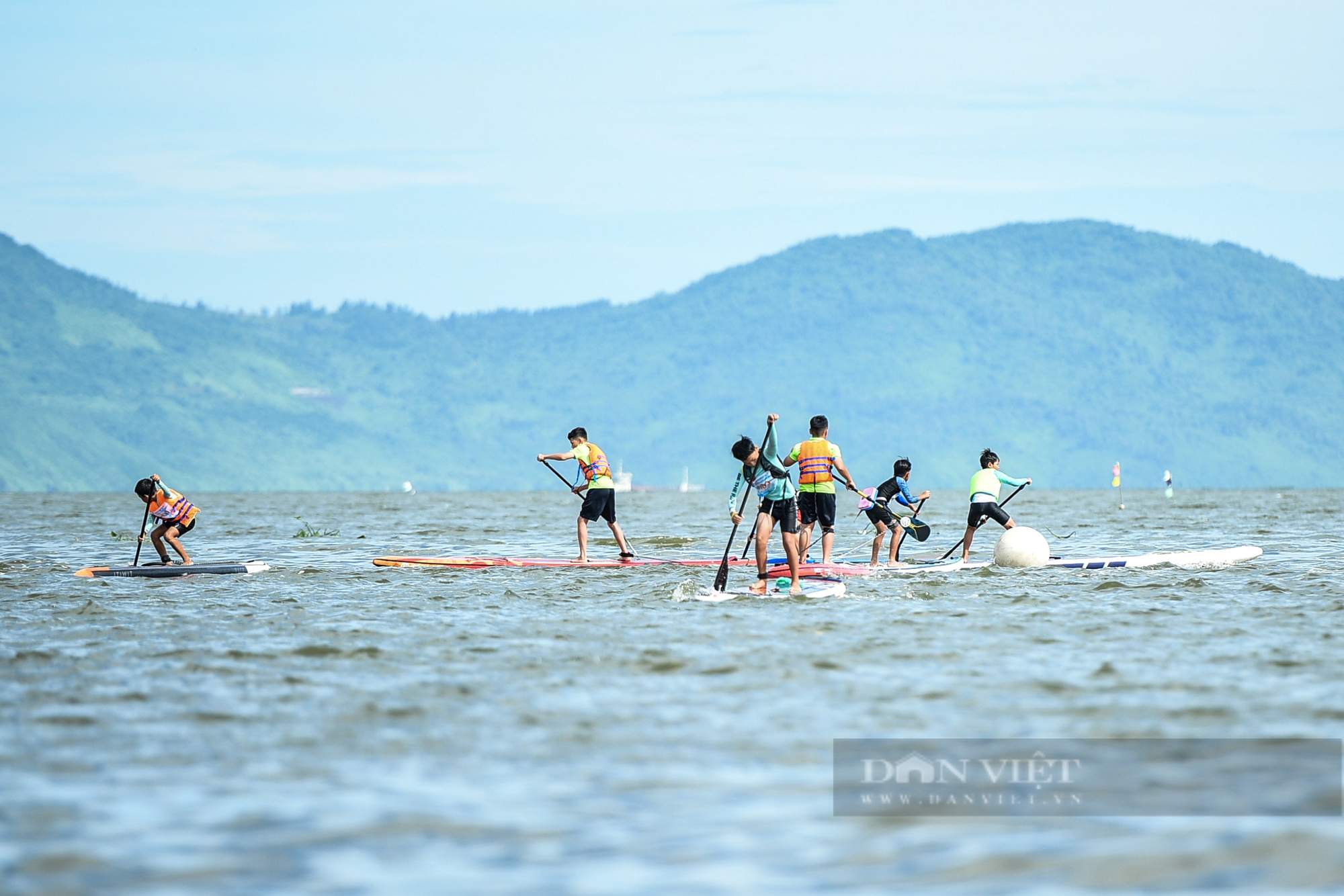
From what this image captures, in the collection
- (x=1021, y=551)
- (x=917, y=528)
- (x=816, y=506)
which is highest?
(x=816, y=506)

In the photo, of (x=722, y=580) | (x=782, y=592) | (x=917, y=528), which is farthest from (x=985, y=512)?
(x=722, y=580)

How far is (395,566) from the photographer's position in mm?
23359

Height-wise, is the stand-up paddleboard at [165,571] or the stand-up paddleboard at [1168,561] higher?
the stand-up paddleboard at [1168,561]

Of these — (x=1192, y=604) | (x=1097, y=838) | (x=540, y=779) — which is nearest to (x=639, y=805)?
(x=540, y=779)

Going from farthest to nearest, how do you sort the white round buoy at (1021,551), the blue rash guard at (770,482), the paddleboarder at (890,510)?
1. the white round buoy at (1021,551)
2. the paddleboarder at (890,510)
3. the blue rash guard at (770,482)

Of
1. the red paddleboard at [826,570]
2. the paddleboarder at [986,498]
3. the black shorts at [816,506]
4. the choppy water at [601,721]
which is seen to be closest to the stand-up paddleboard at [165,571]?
the choppy water at [601,721]

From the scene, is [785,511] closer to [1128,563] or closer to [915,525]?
[915,525]

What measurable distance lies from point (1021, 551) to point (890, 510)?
184 cm

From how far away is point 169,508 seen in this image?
22.5 meters

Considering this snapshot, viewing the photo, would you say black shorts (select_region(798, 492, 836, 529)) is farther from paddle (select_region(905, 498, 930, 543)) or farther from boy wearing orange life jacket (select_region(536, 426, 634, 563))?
boy wearing orange life jacket (select_region(536, 426, 634, 563))

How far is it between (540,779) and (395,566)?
593 inches

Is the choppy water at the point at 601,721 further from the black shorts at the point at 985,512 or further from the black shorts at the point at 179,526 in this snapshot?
the black shorts at the point at 179,526

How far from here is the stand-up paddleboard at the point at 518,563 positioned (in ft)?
74.8

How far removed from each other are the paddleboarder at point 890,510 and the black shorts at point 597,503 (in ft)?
11.9
